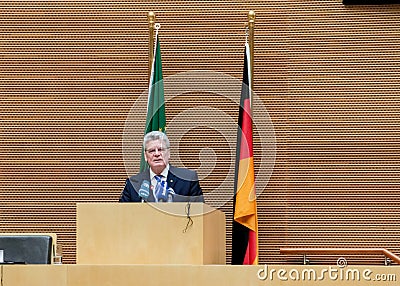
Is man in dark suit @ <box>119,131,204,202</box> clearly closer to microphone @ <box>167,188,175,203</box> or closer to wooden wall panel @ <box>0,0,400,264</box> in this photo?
microphone @ <box>167,188,175,203</box>

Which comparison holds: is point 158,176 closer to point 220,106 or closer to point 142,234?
point 142,234

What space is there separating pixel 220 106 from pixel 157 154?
1.60 m

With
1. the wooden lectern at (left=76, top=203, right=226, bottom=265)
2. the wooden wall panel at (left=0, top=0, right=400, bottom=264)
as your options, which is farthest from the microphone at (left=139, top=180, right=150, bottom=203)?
the wooden wall panel at (left=0, top=0, right=400, bottom=264)

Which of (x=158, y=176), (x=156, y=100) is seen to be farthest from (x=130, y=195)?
(x=156, y=100)

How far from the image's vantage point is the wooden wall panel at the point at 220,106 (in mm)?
6125

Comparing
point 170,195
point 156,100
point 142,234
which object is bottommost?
point 142,234

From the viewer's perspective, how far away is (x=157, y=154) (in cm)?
468

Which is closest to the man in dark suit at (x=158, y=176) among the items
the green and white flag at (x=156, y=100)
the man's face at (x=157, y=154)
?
the man's face at (x=157, y=154)

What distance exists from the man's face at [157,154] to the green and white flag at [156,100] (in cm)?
116

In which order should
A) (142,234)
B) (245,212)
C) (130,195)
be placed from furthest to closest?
(245,212) < (130,195) < (142,234)

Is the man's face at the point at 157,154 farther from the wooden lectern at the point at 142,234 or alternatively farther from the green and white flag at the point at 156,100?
the green and white flag at the point at 156,100

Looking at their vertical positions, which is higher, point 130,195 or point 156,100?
point 156,100

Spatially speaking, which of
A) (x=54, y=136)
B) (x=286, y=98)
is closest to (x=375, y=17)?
(x=286, y=98)

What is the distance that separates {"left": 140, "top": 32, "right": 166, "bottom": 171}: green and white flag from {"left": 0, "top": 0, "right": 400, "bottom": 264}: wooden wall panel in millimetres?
264
